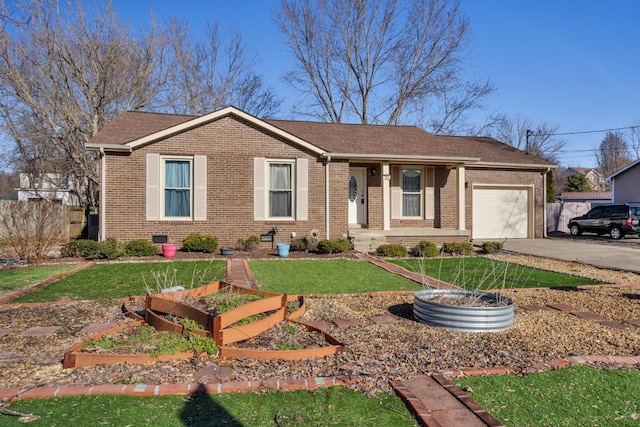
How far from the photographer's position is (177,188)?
13.4 m

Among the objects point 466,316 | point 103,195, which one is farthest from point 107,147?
point 466,316

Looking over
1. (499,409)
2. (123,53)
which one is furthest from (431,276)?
(123,53)

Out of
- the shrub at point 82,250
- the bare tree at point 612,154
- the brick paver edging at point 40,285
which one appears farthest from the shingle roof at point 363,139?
the bare tree at point 612,154

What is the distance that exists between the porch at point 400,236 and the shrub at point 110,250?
6606 millimetres

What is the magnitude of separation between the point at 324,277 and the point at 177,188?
6145 millimetres

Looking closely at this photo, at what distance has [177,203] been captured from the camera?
13.4 meters

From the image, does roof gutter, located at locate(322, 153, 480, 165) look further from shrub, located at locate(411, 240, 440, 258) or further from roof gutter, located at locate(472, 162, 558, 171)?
shrub, located at locate(411, 240, 440, 258)

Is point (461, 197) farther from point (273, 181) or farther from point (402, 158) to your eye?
point (273, 181)

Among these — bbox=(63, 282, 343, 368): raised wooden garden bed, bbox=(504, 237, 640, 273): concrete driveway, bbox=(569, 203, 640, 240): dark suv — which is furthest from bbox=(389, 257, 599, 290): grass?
bbox=(569, 203, 640, 240): dark suv

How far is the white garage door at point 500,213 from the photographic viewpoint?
18.4 metres

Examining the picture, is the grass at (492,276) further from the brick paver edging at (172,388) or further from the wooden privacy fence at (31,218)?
the wooden privacy fence at (31,218)

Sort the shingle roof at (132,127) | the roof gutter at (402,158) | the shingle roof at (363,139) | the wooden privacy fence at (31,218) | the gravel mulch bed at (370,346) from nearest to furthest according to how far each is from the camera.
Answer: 1. the gravel mulch bed at (370,346)
2. the wooden privacy fence at (31,218)
3. the shingle roof at (132,127)
4. the shingle roof at (363,139)
5. the roof gutter at (402,158)

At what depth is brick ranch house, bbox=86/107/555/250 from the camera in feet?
42.9

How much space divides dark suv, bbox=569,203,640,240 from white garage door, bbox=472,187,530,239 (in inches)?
173
